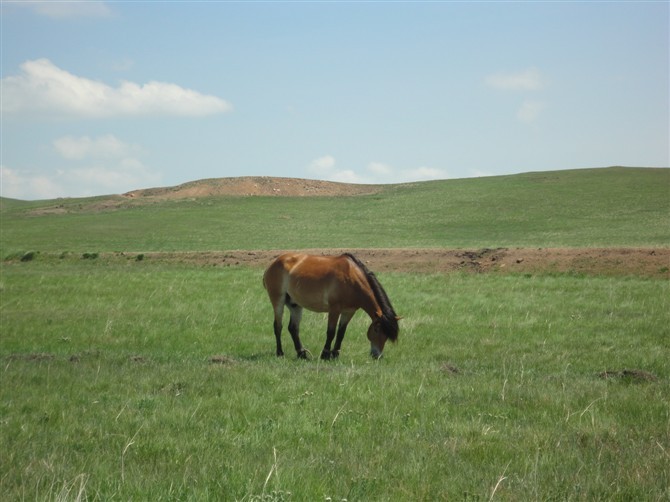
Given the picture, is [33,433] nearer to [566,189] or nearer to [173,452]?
[173,452]

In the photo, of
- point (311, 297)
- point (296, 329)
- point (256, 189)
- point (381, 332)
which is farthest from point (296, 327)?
point (256, 189)

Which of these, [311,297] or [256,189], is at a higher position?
[256,189]

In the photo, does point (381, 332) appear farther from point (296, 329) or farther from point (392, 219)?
point (392, 219)

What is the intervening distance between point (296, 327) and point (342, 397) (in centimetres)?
501

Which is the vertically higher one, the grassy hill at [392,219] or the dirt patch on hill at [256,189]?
the dirt patch on hill at [256,189]

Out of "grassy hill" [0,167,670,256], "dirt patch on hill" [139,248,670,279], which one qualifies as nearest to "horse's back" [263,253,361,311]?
"dirt patch on hill" [139,248,670,279]

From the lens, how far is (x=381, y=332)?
12570 millimetres

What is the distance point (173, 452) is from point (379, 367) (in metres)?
5.20

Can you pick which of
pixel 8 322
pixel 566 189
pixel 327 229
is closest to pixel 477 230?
pixel 327 229

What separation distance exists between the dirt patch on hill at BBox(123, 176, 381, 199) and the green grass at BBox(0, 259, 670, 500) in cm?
7008

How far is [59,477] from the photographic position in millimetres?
5523

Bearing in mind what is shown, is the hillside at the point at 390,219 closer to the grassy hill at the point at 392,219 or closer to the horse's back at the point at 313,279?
the grassy hill at the point at 392,219

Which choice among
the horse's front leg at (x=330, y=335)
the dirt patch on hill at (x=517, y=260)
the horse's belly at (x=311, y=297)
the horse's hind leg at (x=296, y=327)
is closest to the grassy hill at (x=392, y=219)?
the dirt patch on hill at (x=517, y=260)

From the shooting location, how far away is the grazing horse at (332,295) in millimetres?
12633
